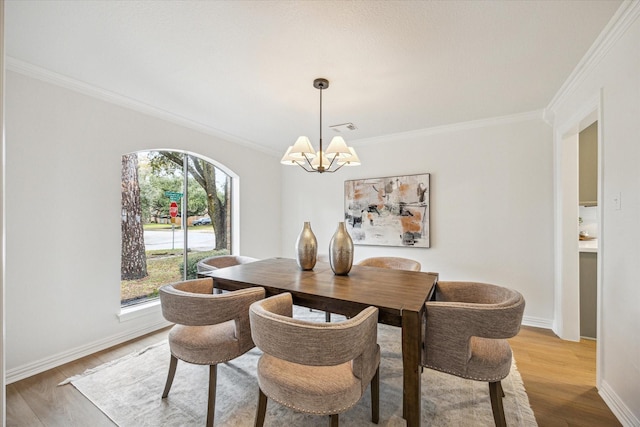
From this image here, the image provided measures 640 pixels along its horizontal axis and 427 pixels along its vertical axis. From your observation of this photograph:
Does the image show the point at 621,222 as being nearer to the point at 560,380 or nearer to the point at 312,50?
the point at 560,380

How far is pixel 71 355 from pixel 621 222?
165 inches

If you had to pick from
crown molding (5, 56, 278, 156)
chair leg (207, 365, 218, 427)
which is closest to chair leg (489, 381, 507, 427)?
chair leg (207, 365, 218, 427)

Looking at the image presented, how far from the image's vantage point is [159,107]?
286cm

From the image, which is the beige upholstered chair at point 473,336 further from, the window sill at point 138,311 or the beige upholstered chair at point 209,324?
the window sill at point 138,311

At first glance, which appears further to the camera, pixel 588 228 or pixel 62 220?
pixel 588 228

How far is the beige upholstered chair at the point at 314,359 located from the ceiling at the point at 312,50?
1.64 meters

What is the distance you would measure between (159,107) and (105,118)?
0.52 m

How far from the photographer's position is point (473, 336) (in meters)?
1.37

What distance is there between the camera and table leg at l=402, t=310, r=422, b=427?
1276mm

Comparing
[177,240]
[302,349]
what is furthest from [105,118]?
[302,349]

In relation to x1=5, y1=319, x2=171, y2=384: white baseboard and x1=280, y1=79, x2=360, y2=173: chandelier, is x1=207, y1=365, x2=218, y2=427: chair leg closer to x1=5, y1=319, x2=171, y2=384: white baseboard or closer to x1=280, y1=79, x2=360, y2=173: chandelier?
x1=280, y1=79, x2=360, y2=173: chandelier

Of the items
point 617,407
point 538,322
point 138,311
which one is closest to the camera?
point 617,407

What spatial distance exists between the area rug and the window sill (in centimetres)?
50

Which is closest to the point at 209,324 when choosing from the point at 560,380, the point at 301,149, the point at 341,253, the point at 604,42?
the point at 341,253
